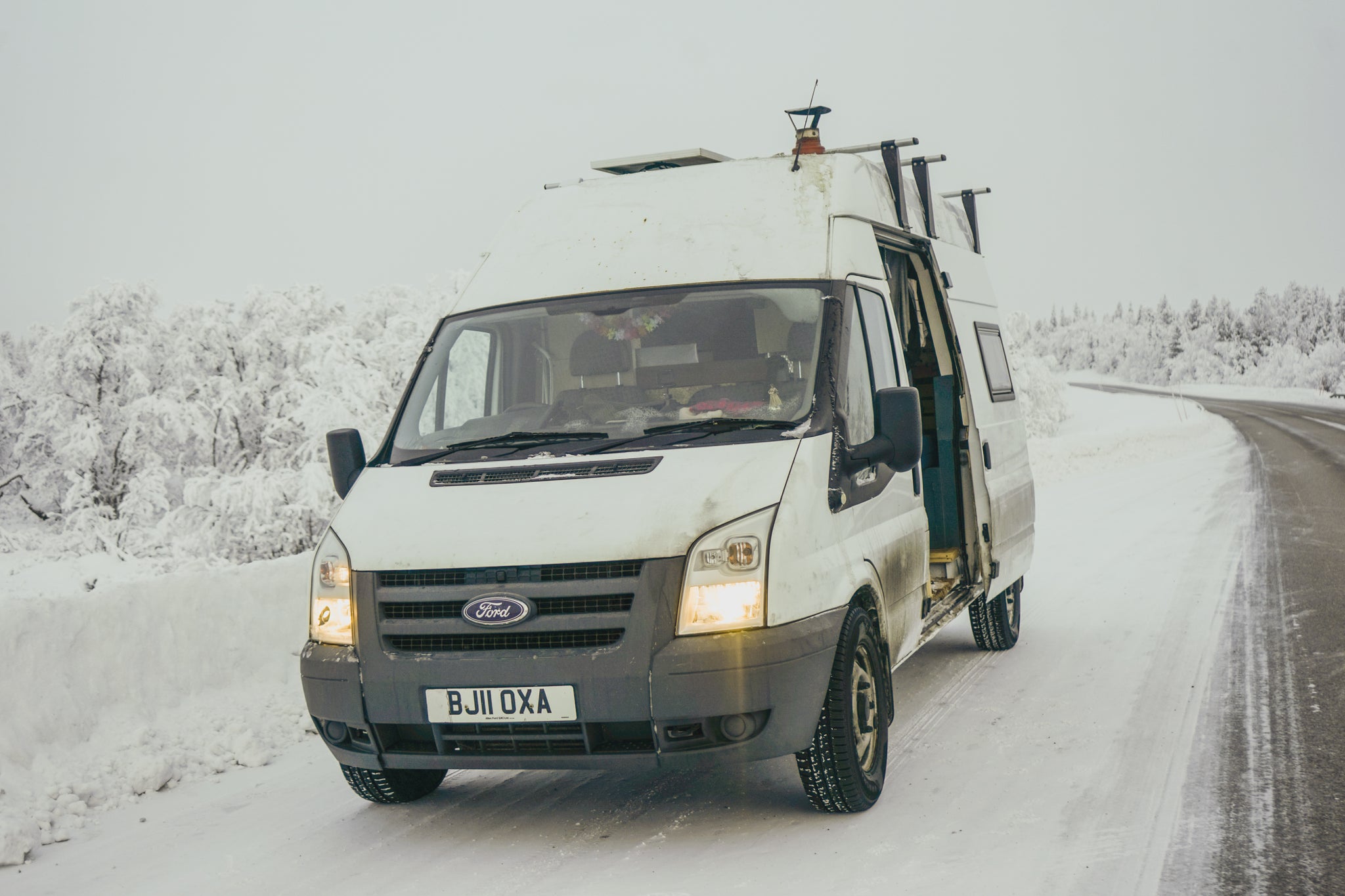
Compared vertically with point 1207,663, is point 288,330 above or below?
above

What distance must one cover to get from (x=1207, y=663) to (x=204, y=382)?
28.7 meters

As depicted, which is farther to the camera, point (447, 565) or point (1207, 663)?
point (1207, 663)

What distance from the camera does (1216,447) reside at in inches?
1206

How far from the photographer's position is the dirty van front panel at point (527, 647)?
405 centimetres

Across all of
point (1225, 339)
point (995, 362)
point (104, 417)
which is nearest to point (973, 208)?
point (995, 362)

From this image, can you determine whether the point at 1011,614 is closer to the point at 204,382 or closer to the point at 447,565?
the point at 447,565

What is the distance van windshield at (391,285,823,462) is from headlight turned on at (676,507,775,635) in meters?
0.59

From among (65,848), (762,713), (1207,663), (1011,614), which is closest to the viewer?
(762,713)

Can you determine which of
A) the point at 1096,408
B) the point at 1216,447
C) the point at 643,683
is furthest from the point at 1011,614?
the point at 1096,408

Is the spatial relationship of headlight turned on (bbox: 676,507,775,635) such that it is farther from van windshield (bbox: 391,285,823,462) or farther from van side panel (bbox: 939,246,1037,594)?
van side panel (bbox: 939,246,1037,594)

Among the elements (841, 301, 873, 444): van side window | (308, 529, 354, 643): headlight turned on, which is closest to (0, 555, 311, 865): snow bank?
(308, 529, 354, 643): headlight turned on

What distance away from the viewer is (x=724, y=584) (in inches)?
160

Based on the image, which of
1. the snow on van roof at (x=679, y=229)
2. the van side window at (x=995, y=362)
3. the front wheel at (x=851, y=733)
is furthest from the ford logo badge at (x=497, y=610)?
the van side window at (x=995, y=362)

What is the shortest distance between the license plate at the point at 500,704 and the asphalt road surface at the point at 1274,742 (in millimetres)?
1964
